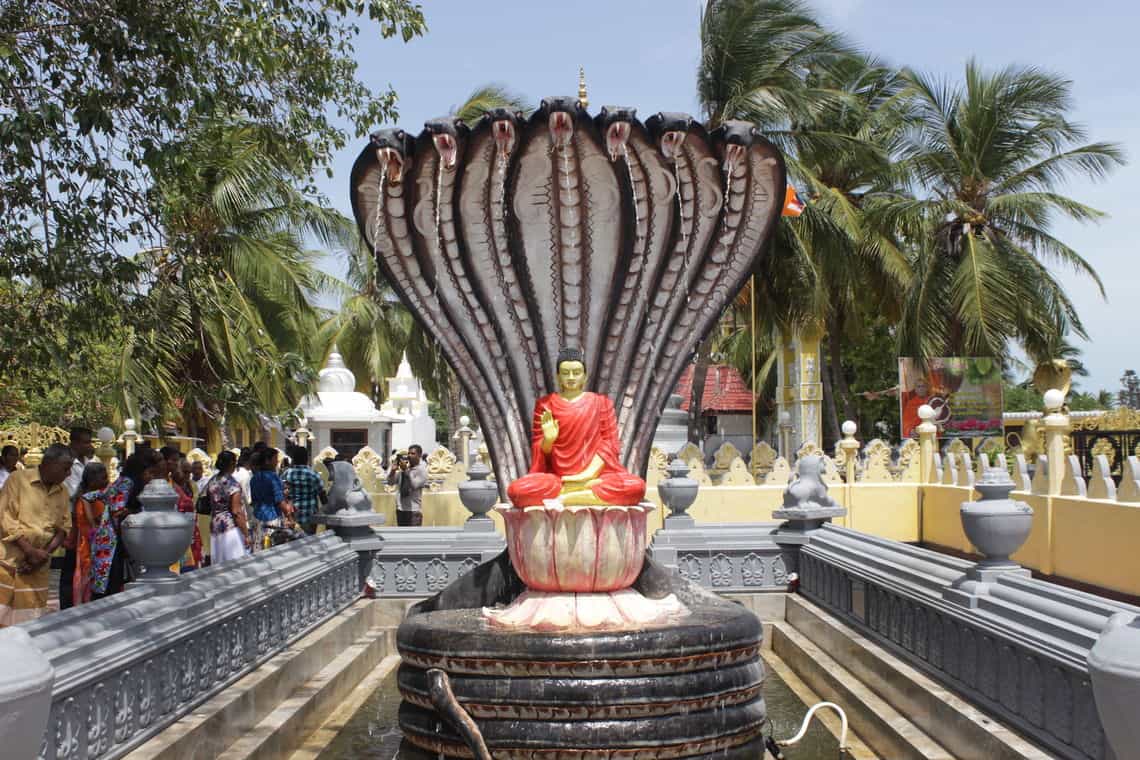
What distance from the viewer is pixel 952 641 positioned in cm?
554

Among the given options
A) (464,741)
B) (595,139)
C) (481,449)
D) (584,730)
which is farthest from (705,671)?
(481,449)

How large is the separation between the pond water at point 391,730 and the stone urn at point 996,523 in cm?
159

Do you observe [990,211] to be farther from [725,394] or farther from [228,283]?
[725,394]

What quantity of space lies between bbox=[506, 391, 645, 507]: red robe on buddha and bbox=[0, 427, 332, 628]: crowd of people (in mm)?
1930

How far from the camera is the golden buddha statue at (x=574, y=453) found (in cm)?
598

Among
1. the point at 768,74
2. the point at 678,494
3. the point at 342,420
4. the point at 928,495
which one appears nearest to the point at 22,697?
the point at 678,494

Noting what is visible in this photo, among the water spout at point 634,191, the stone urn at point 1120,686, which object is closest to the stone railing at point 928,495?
the water spout at point 634,191

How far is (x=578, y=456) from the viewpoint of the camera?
20.1ft

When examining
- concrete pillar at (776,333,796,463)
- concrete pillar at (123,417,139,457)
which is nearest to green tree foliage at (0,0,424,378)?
concrete pillar at (123,417,139,457)

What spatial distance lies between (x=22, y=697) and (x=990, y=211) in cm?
2188

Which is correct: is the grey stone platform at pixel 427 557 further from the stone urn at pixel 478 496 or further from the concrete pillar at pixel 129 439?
the concrete pillar at pixel 129 439

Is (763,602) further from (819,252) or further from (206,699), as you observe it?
(819,252)

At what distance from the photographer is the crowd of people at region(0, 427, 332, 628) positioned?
684 centimetres

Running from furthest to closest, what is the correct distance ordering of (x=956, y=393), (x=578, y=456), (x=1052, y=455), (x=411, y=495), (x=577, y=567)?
(x=956, y=393), (x=411, y=495), (x=1052, y=455), (x=578, y=456), (x=577, y=567)
